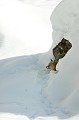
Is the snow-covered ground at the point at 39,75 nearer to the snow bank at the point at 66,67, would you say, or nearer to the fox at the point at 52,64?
the snow bank at the point at 66,67

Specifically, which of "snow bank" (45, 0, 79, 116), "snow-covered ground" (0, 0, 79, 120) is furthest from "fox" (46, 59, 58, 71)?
"snow bank" (45, 0, 79, 116)

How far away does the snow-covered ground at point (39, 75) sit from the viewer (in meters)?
4.77

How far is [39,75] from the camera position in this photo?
6.29m

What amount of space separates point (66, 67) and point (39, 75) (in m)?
0.95

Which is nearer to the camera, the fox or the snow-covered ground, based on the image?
the snow-covered ground

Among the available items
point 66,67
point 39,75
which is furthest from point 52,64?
point 66,67

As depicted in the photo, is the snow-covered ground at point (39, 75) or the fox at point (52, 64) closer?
the snow-covered ground at point (39, 75)

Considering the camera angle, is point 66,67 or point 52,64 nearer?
point 66,67

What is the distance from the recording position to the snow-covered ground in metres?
4.77

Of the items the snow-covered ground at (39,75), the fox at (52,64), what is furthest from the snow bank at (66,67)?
the fox at (52,64)

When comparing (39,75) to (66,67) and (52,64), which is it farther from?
(66,67)

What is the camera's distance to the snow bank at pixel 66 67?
4868 millimetres

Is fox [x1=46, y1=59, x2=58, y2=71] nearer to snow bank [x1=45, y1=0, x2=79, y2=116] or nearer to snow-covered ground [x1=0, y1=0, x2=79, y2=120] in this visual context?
snow-covered ground [x1=0, y1=0, x2=79, y2=120]

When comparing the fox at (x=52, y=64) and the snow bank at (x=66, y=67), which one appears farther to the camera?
the fox at (x=52, y=64)
